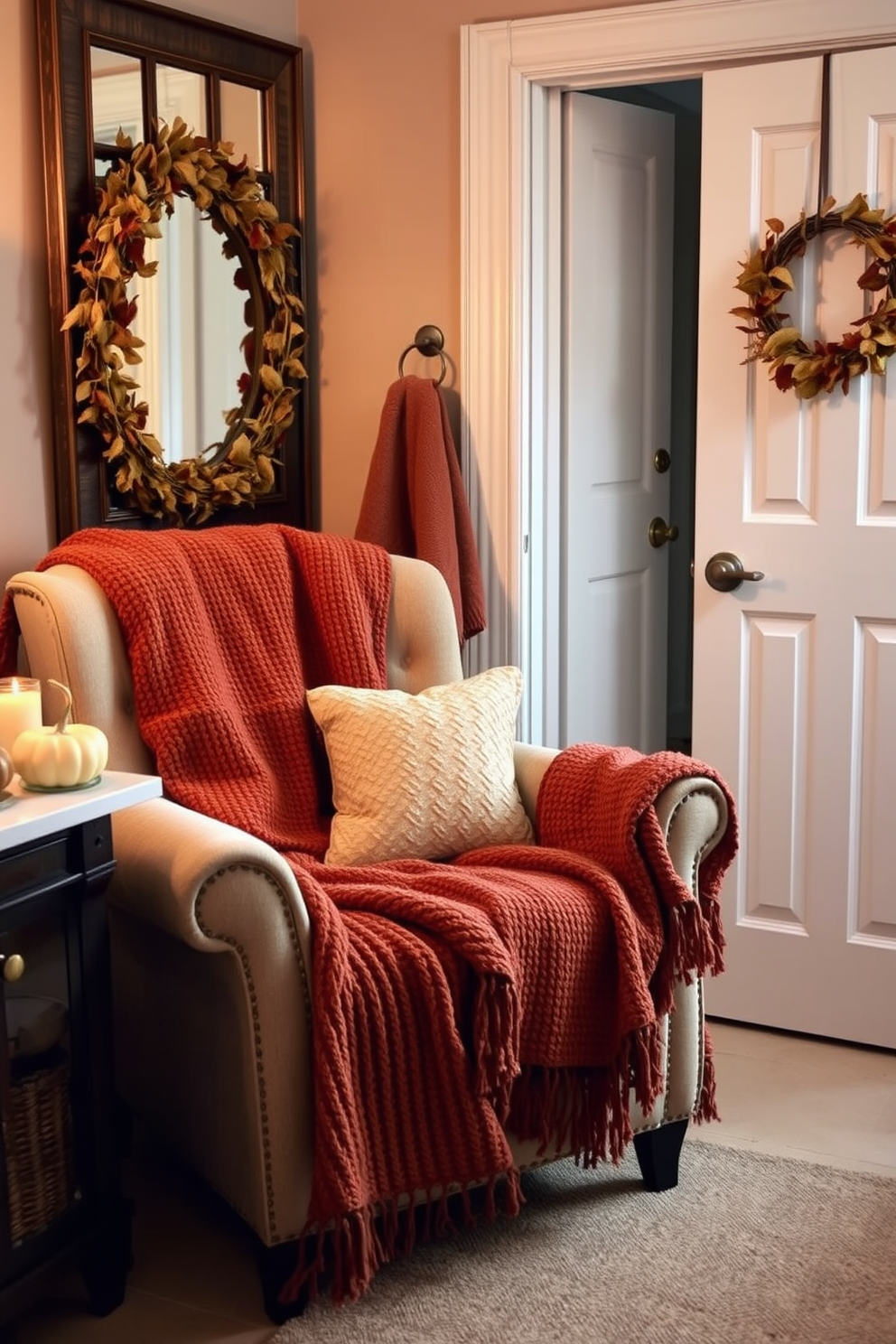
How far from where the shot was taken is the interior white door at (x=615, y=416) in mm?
3263

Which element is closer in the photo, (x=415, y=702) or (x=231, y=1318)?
(x=231, y=1318)

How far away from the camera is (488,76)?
119 inches

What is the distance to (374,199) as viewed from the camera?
10.5ft

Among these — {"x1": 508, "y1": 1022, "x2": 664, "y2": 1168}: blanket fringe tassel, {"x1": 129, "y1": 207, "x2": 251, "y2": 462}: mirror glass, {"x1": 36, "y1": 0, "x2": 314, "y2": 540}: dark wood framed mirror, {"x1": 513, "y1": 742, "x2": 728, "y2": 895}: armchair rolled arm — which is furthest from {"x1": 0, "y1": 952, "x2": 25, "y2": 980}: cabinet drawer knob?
{"x1": 129, "y1": 207, "x2": 251, "y2": 462}: mirror glass

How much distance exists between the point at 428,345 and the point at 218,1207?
1755mm

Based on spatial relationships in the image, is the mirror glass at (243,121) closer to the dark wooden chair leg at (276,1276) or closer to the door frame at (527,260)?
the door frame at (527,260)

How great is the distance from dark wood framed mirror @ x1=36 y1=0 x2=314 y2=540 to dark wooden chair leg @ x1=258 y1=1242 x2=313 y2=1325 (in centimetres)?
Answer: 132

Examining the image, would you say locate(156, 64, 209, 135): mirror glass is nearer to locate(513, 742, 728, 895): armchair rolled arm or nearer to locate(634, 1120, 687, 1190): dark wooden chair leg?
locate(513, 742, 728, 895): armchair rolled arm

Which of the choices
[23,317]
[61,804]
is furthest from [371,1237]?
[23,317]

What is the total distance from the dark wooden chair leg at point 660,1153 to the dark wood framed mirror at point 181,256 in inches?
57.1

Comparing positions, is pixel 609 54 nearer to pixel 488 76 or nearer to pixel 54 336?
pixel 488 76

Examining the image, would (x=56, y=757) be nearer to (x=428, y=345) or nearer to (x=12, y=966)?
(x=12, y=966)

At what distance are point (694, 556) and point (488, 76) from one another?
1058 mm

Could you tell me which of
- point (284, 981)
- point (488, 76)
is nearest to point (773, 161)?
point (488, 76)
